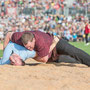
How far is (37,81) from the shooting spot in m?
5.57

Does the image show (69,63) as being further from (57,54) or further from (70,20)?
(70,20)

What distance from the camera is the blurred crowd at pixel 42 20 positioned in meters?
26.1

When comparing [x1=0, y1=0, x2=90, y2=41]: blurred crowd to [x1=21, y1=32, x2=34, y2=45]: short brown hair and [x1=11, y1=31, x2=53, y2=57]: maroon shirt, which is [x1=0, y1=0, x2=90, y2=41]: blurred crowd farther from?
[x1=21, y1=32, x2=34, y2=45]: short brown hair

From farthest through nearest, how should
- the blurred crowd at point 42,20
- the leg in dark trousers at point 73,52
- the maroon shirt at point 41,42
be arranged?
the blurred crowd at point 42,20 → the leg in dark trousers at point 73,52 → the maroon shirt at point 41,42

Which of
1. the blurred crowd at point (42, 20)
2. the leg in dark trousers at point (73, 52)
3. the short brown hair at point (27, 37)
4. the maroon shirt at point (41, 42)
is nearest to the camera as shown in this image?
the short brown hair at point (27, 37)

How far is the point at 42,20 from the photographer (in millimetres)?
27516

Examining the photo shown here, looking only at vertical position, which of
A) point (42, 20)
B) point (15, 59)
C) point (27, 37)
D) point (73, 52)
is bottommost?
point (42, 20)

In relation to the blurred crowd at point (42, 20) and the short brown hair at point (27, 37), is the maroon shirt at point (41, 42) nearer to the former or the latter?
the short brown hair at point (27, 37)

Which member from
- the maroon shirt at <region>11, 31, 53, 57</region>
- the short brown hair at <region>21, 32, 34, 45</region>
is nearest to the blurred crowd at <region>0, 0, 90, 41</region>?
the maroon shirt at <region>11, 31, 53, 57</region>

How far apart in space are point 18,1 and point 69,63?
68.2 feet

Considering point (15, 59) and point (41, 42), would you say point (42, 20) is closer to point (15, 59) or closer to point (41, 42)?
point (15, 59)

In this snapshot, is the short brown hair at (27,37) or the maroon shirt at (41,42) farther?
the maroon shirt at (41,42)

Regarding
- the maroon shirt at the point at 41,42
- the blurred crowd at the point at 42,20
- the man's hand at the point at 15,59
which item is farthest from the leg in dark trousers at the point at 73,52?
the blurred crowd at the point at 42,20

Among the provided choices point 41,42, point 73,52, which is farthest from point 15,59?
point 73,52
